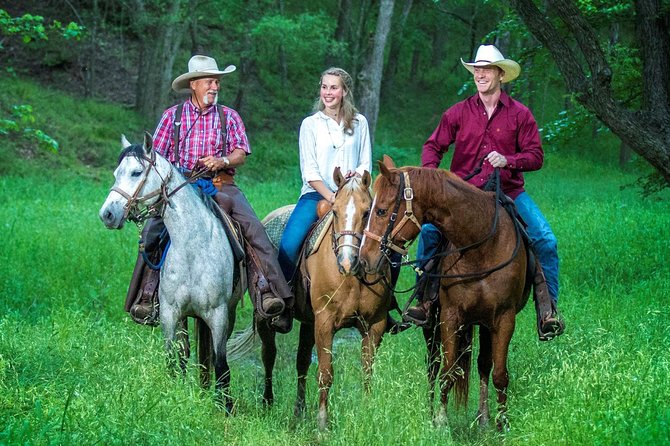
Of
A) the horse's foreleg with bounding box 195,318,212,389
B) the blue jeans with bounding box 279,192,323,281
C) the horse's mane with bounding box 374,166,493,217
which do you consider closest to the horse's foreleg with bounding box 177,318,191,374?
the horse's foreleg with bounding box 195,318,212,389

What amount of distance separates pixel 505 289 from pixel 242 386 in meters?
3.18

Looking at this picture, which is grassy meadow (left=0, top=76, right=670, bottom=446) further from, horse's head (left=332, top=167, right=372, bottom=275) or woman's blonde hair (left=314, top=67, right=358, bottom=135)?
woman's blonde hair (left=314, top=67, right=358, bottom=135)

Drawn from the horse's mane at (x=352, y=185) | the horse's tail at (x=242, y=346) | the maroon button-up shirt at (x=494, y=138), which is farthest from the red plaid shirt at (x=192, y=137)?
the horse's tail at (x=242, y=346)

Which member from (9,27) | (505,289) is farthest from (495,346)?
(9,27)

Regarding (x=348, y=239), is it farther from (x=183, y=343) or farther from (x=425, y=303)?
(x=183, y=343)

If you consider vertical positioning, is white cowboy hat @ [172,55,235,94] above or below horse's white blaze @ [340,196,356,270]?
above

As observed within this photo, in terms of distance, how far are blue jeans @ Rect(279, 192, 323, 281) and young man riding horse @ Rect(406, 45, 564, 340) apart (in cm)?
115

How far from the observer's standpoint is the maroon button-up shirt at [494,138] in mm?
7973

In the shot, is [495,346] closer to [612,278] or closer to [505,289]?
[505,289]

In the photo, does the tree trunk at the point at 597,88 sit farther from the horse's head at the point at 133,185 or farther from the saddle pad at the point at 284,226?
the horse's head at the point at 133,185

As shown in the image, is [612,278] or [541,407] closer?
[541,407]

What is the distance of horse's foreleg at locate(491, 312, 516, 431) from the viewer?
752 cm

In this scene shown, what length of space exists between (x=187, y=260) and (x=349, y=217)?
1.46m

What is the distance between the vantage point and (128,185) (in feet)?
24.6
